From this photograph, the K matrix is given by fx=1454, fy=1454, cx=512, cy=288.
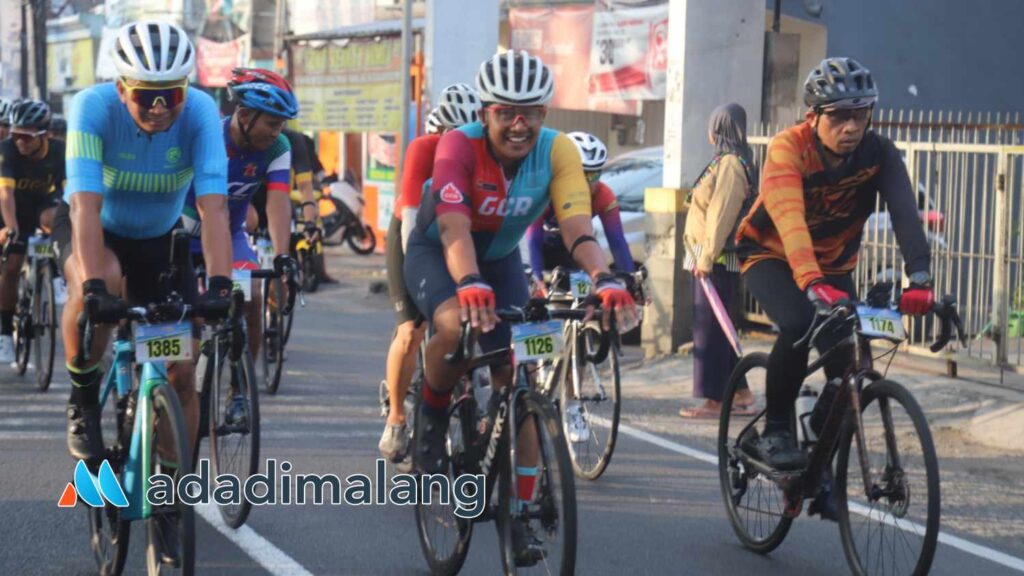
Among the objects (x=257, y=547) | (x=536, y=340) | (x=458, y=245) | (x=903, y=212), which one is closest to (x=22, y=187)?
(x=257, y=547)

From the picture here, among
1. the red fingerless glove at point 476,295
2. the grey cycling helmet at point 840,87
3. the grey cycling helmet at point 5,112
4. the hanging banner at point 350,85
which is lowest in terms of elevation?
the red fingerless glove at point 476,295

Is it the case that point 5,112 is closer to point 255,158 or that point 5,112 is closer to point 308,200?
point 308,200

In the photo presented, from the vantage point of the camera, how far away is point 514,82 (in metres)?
5.64

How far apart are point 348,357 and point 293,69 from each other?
13.7m

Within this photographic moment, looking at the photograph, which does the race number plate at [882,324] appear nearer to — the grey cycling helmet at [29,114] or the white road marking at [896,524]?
the white road marking at [896,524]

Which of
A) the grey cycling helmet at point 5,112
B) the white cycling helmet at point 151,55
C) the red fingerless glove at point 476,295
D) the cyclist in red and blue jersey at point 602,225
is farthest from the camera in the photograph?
the grey cycling helmet at point 5,112

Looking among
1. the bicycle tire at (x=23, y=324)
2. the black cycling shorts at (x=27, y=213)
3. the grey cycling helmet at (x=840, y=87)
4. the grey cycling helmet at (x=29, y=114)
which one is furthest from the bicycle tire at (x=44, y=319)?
the grey cycling helmet at (x=840, y=87)

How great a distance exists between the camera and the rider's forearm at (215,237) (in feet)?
18.7

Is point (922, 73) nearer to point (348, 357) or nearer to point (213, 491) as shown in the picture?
point (348, 357)

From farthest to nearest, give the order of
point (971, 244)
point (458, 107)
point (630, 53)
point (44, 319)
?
point (630, 53), point (44, 319), point (971, 244), point (458, 107)

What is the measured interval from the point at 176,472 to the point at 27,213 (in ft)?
21.2

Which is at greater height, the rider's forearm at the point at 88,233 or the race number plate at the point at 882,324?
the rider's forearm at the point at 88,233

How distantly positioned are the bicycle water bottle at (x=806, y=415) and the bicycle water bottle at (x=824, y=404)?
0.11 ft

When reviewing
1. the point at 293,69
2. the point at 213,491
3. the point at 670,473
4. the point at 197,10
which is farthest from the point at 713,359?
the point at 197,10
